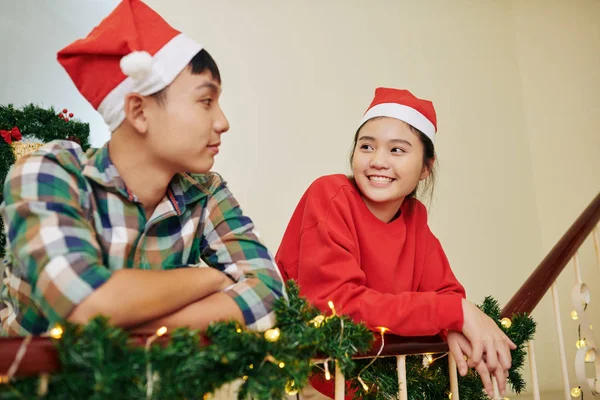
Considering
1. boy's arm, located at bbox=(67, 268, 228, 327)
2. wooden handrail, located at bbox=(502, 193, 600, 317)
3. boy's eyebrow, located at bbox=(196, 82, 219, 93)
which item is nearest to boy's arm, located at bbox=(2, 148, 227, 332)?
boy's arm, located at bbox=(67, 268, 228, 327)

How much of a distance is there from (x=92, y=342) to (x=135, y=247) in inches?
17.1

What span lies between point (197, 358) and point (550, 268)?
4.57ft

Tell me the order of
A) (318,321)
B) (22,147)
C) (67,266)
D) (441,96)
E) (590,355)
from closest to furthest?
(67,266) < (318,321) < (590,355) < (22,147) < (441,96)

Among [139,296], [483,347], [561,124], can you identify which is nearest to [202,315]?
[139,296]

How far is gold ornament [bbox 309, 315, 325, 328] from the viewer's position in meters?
0.95

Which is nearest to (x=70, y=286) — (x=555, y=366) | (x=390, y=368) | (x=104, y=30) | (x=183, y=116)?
(x=183, y=116)

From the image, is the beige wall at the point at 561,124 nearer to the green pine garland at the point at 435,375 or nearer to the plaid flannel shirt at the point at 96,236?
the green pine garland at the point at 435,375

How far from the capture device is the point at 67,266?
0.83 metres

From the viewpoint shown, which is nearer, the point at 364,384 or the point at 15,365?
the point at 15,365

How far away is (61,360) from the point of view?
654 mm

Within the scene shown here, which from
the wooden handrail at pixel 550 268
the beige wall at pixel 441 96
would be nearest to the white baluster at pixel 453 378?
the wooden handrail at pixel 550 268

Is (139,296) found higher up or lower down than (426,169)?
lower down

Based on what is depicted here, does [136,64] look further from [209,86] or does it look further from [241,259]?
[241,259]

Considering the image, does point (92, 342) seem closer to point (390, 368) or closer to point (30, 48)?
point (390, 368)
